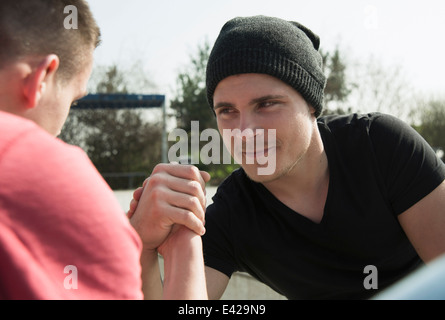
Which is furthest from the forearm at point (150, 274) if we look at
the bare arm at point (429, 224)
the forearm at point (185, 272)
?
the bare arm at point (429, 224)

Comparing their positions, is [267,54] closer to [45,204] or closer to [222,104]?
[222,104]

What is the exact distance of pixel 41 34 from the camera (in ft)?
4.04

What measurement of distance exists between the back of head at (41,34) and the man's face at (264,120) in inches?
42.5

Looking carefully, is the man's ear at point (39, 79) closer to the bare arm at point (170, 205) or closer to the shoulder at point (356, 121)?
the bare arm at point (170, 205)

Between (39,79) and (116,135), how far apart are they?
771 inches

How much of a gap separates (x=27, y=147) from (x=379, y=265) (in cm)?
196

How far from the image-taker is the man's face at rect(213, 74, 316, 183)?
232cm

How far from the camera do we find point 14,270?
0.79 metres

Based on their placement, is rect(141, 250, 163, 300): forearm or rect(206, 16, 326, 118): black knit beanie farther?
→ rect(206, 16, 326, 118): black knit beanie

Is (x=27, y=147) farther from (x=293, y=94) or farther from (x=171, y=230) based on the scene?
(x=293, y=94)

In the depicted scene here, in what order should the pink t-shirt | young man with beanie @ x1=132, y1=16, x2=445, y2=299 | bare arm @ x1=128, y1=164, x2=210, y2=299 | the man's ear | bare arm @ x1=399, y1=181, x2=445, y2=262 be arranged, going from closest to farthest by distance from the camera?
the pink t-shirt, the man's ear, bare arm @ x1=128, y1=164, x2=210, y2=299, bare arm @ x1=399, y1=181, x2=445, y2=262, young man with beanie @ x1=132, y1=16, x2=445, y2=299

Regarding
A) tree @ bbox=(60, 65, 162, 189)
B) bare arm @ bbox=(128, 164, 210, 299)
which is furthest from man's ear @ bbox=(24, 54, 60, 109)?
tree @ bbox=(60, 65, 162, 189)

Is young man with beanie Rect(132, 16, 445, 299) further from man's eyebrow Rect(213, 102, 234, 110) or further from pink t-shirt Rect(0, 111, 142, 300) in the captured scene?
pink t-shirt Rect(0, 111, 142, 300)
